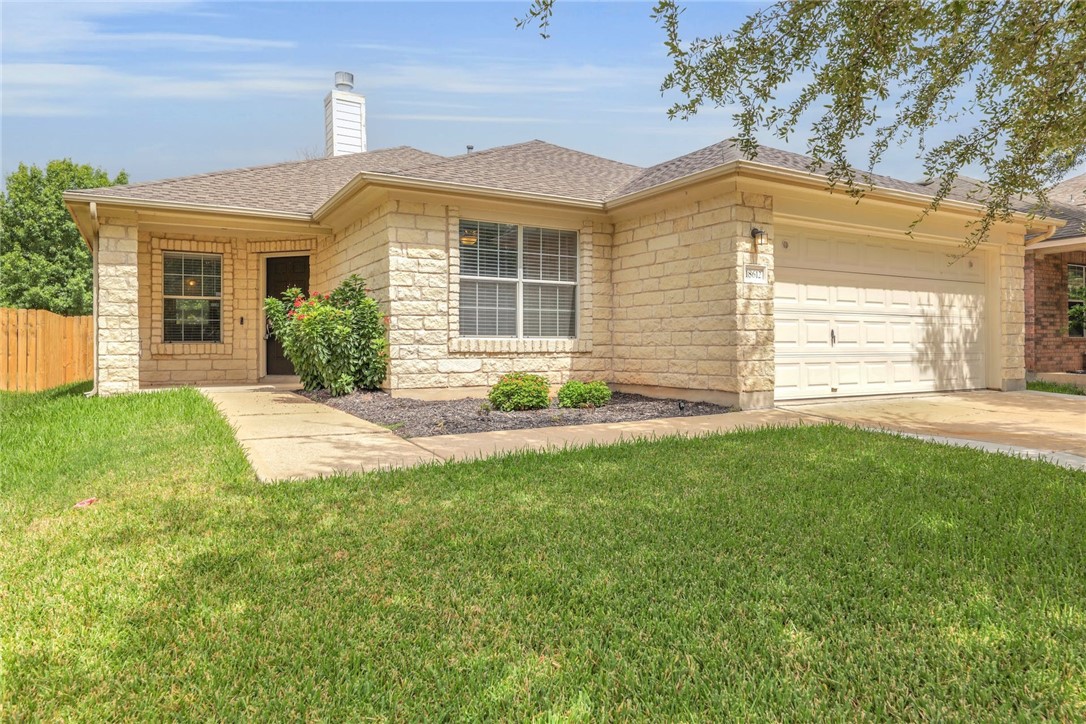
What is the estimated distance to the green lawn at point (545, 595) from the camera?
72.4 inches

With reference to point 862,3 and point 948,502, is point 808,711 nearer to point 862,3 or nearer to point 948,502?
point 948,502

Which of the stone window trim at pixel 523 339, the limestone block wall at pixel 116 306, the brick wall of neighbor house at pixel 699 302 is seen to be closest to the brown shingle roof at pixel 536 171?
the stone window trim at pixel 523 339

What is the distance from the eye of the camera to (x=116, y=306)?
9289 mm

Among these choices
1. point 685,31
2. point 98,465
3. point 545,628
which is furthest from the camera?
point 685,31

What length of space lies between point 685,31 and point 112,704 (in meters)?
5.60

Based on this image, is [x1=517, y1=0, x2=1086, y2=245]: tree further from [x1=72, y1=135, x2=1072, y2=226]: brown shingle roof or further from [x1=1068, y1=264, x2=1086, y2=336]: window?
[x1=1068, y1=264, x2=1086, y2=336]: window

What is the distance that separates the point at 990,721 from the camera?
1706 millimetres

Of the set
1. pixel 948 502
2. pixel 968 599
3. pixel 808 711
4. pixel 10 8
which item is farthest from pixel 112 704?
pixel 10 8

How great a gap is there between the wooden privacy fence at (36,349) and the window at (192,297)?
2.29m

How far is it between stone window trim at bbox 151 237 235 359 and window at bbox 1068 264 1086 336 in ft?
57.7

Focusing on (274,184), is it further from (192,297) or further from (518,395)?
(518,395)

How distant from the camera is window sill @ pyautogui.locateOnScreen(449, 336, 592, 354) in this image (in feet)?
30.2

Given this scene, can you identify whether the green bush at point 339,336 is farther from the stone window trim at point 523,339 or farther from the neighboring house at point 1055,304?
the neighboring house at point 1055,304

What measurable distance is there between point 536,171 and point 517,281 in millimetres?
2300
